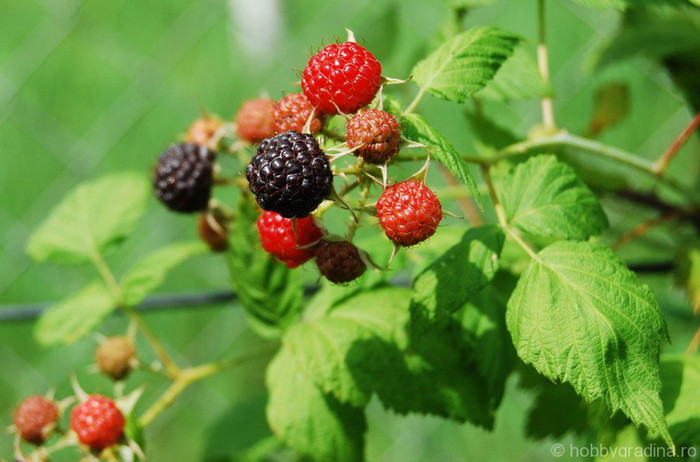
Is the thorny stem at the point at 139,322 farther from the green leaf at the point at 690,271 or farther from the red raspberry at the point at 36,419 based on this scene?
the green leaf at the point at 690,271

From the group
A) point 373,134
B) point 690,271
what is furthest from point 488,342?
point 690,271

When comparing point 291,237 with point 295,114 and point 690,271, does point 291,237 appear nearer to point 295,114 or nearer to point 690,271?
point 295,114

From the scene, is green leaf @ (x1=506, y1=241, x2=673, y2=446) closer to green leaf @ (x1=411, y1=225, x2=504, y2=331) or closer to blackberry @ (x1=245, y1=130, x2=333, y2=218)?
green leaf @ (x1=411, y1=225, x2=504, y2=331)

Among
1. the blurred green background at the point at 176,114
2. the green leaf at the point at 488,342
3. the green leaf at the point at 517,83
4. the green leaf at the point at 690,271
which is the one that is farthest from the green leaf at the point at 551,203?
the blurred green background at the point at 176,114

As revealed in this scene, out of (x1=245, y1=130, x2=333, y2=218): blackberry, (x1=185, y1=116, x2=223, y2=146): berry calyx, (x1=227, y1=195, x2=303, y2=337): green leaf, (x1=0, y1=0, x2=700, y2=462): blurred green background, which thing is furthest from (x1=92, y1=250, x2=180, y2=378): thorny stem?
(x1=0, y1=0, x2=700, y2=462): blurred green background

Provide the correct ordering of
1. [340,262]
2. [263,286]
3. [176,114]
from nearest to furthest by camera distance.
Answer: [340,262]
[263,286]
[176,114]

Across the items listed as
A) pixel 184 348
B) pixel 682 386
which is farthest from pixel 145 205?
pixel 184 348
